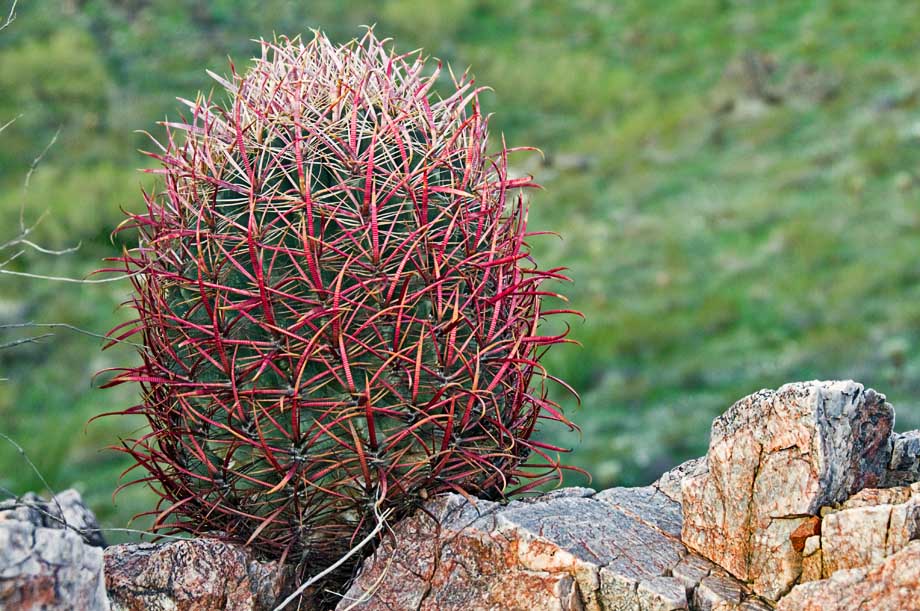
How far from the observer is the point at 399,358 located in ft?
11.3

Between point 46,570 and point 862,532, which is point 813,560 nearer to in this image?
point 862,532

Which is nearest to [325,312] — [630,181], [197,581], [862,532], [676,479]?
[197,581]

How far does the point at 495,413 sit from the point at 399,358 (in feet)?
1.60

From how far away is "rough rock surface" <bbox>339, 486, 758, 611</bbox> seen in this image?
3.30 m

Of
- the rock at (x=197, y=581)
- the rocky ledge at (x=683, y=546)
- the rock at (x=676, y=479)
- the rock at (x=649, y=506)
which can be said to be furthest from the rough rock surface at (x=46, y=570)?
the rock at (x=676, y=479)

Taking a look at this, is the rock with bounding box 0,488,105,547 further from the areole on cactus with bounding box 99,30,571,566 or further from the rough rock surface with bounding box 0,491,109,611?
the areole on cactus with bounding box 99,30,571,566

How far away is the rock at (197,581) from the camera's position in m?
3.46

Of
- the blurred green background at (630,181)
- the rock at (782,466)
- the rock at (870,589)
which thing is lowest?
the rock at (870,589)

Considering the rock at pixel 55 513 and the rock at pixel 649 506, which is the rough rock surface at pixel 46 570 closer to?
the rock at pixel 55 513

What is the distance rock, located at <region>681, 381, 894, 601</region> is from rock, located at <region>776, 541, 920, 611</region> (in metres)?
0.20

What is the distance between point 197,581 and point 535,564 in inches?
43.5

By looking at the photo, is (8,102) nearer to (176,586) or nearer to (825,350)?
(825,350)

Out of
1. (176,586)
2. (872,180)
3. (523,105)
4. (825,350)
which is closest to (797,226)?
(872,180)

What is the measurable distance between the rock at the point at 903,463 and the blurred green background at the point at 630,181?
537 centimetres
